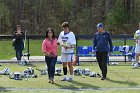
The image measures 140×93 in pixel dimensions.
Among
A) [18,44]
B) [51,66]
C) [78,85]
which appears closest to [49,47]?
[51,66]

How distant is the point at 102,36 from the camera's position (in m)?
15.0

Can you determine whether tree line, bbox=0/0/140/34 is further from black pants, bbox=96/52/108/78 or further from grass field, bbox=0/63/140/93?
black pants, bbox=96/52/108/78

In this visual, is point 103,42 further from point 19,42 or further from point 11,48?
point 11,48

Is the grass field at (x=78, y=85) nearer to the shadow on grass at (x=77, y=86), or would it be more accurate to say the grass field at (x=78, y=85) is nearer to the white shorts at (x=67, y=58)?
the shadow on grass at (x=77, y=86)

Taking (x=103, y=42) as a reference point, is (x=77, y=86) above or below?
below

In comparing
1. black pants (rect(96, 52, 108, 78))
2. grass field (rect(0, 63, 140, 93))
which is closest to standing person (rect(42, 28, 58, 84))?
grass field (rect(0, 63, 140, 93))

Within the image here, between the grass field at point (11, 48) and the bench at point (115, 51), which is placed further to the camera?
the grass field at point (11, 48)

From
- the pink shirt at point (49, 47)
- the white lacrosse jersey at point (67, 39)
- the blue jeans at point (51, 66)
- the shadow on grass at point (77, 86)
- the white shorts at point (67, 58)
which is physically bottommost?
the shadow on grass at point (77, 86)

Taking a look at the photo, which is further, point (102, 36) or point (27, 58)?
point (27, 58)

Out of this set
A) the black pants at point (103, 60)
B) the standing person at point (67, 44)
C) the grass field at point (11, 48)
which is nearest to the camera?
the standing person at point (67, 44)

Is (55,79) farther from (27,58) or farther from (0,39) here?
(0,39)

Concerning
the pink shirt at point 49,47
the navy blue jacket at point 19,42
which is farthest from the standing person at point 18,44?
the pink shirt at point 49,47

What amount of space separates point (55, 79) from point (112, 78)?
1.94m

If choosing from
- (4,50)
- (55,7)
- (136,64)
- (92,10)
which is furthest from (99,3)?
(136,64)
